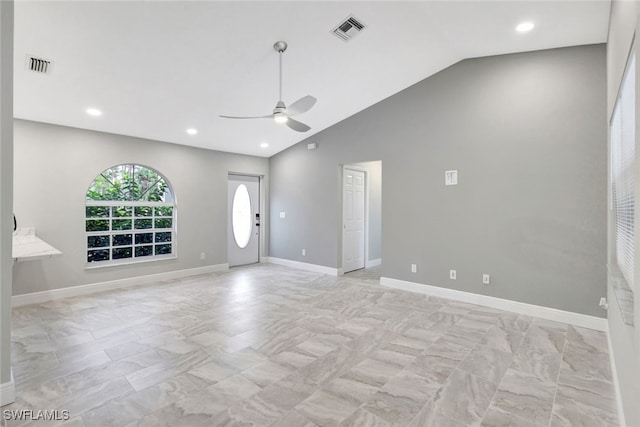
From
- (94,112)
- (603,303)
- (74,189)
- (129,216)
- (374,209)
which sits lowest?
(603,303)

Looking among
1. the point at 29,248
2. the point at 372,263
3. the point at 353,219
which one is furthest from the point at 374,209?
the point at 29,248

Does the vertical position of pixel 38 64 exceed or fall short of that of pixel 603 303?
it exceeds it

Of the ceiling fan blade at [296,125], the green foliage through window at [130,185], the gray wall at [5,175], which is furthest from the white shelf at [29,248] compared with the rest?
the ceiling fan blade at [296,125]

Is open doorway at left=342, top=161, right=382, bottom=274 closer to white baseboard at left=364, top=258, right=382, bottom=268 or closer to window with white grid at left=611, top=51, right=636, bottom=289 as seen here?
white baseboard at left=364, top=258, right=382, bottom=268

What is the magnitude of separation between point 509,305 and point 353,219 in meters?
3.29

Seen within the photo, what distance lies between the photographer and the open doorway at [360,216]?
6.39 meters

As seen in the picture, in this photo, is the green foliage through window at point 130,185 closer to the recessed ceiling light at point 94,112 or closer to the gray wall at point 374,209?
the recessed ceiling light at point 94,112

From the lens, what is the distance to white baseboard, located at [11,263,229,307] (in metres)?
4.34

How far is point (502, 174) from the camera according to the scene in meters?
4.13

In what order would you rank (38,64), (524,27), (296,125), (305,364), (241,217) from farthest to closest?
(241,217), (296,125), (524,27), (38,64), (305,364)

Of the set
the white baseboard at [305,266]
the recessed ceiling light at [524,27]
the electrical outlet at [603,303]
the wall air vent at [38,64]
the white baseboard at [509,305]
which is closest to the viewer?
the wall air vent at [38,64]

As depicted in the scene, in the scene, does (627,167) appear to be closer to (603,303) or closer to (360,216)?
(603,303)

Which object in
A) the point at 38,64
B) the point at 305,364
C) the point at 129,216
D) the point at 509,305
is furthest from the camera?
the point at 129,216

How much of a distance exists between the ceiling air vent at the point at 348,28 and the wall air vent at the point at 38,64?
3006 mm
